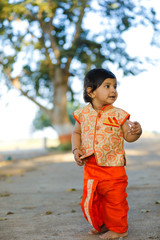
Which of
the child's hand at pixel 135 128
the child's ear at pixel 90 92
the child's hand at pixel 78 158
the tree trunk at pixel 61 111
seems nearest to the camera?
the child's hand at pixel 135 128

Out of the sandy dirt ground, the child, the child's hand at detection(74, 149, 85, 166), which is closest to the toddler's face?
the child

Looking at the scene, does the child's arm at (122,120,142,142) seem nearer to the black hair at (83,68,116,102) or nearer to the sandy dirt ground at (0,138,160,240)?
the black hair at (83,68,116,102)

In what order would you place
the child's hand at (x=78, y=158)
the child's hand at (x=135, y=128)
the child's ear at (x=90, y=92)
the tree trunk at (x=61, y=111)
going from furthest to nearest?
1. the tree trunk at (x=61, y=111)
2. the child's ear at (x=90, y=92)
3. the child's hand at (x=78, y=158)
4. the child's hand at (x=135, y=128)

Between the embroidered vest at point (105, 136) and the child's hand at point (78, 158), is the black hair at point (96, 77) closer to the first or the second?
the embroidered vest at point (105, 136)

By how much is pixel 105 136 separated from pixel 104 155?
17cm

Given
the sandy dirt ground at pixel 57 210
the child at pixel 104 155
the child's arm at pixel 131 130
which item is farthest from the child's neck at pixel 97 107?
the sandy dirt ground at pixel 57 210

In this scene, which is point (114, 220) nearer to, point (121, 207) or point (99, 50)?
point (121, 207)

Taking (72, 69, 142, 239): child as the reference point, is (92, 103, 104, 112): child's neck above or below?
above

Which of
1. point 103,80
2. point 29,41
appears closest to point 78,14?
point 29,41

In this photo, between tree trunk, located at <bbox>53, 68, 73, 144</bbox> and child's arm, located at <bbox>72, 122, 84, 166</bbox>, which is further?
tree trunk, located at <bbox>53, 68, 73, 144</bbox>

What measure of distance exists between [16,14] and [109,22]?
4071mm

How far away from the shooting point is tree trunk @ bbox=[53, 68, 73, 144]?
54.6 ft

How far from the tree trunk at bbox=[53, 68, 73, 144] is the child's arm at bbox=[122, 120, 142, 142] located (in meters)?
13.7

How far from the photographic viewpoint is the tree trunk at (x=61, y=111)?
1664 cm
